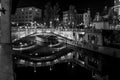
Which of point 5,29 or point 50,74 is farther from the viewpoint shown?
point 50,74

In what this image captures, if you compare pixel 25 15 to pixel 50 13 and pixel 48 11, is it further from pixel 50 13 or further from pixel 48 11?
pixel 50 13

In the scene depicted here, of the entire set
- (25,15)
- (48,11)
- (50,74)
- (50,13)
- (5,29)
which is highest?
(25,15)

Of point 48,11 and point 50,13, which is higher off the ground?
point 48,11

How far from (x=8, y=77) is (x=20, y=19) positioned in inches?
3090

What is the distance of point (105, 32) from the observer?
26.2 meters

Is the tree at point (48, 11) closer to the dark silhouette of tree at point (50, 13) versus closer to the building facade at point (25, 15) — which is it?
the dark silhouette of tree at point (50, 13)

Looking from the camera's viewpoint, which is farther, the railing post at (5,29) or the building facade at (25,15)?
the building facade at (25,15)

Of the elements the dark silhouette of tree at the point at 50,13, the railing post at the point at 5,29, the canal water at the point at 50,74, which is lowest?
the canal water at the point at 50,74

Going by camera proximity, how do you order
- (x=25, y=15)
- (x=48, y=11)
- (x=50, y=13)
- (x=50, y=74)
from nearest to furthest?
1. (x=50, y=74)
2. (x=48, y=11)
3. (x=50, y=13)
4. (x=25, y=15)

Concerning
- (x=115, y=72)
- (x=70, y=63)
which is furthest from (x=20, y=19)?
(x=115, y=72)

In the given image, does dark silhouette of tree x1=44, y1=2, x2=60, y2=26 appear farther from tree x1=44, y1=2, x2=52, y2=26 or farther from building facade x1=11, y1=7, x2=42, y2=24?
building facade x1=11, y1=7, x2=42, y2=24

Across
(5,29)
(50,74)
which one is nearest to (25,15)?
(50,74)

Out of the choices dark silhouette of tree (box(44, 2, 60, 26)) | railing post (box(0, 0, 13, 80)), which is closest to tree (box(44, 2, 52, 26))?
dark silhouette of tree (box(44, 2, 60, 26))

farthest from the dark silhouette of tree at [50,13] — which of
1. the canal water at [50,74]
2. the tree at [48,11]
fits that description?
the canal water at [50,74]
